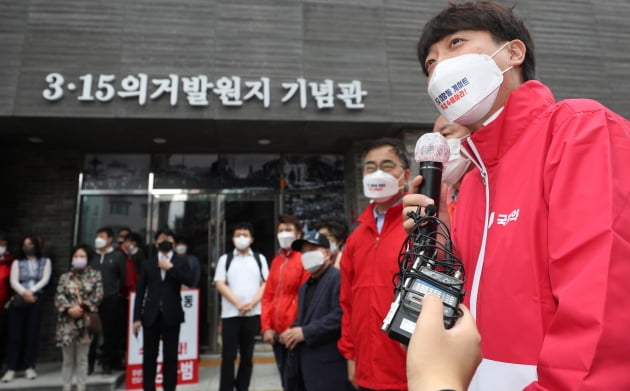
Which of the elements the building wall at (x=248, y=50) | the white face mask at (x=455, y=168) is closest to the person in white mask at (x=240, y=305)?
the building wall at (x=248, y=50)

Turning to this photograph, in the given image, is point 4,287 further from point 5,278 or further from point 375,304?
point 375,304

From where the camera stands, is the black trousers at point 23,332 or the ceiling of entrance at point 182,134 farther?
the ceiling of entrance at point 182,134

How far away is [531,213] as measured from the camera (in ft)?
2.78

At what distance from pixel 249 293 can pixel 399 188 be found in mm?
2884

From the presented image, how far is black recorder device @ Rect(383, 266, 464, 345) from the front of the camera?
70 cm

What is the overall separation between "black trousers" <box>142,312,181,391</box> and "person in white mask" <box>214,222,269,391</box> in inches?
21.2

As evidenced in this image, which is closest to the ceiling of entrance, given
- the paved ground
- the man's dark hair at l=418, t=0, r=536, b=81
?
the paved ground

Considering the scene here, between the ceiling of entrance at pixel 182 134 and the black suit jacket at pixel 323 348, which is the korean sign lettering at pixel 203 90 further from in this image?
the black suit jacket at pixel 323 348

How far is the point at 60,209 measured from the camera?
6672mm

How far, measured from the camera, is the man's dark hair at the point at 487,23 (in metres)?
1.17

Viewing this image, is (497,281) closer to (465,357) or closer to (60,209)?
(465,357)

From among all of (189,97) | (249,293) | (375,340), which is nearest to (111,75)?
(189,97)

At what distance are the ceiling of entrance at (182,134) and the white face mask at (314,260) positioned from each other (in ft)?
10.3

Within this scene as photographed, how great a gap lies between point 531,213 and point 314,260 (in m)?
2.39
